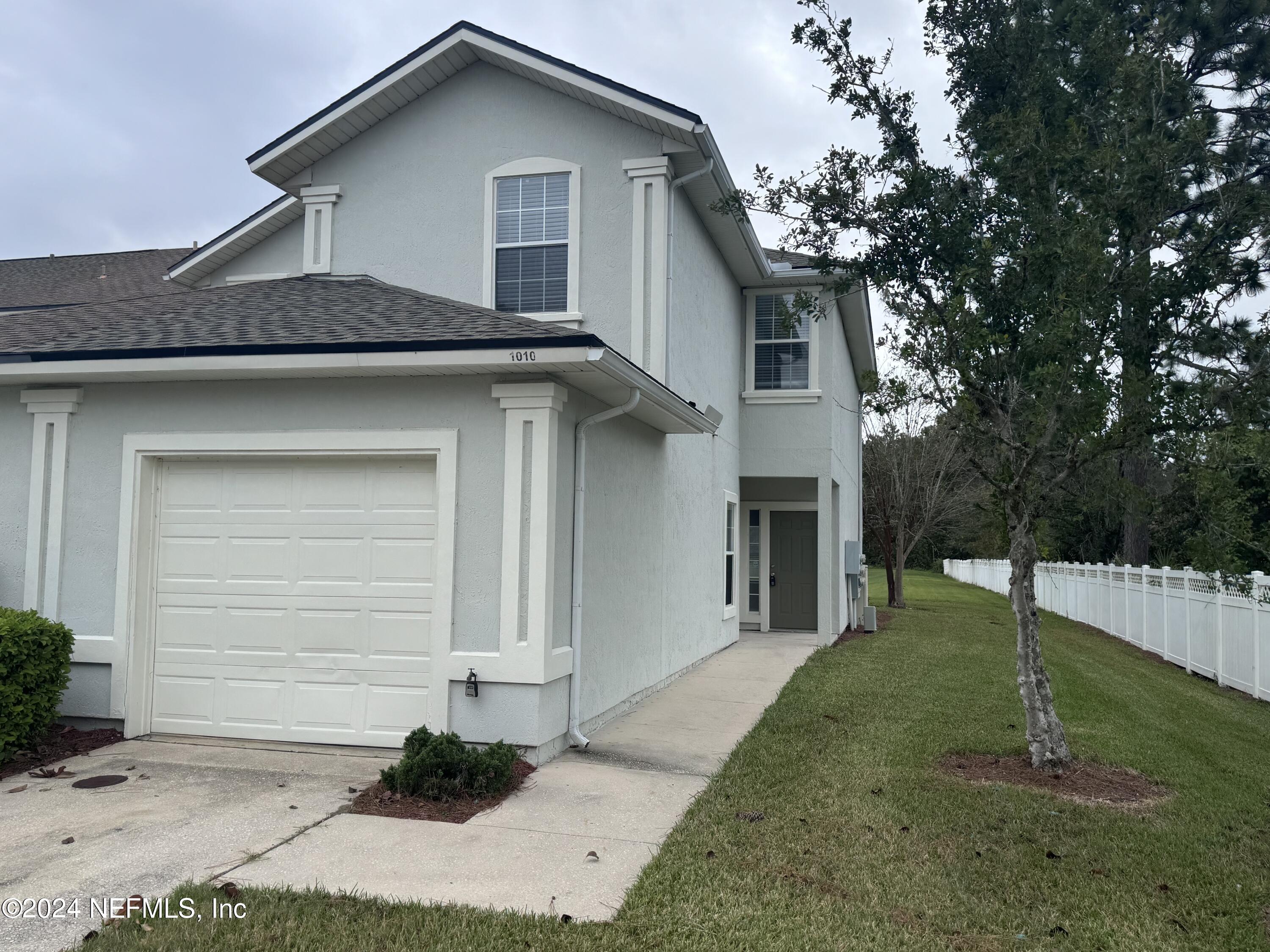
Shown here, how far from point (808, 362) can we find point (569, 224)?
6.58 m

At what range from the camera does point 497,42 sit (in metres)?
10.4

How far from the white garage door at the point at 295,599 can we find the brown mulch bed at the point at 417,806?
1.31 metres

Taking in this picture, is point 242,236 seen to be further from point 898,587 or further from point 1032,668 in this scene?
point 898,587

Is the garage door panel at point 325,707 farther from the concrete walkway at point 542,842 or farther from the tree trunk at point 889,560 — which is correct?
the tree trunk at point 889,560

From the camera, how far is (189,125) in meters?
21.8

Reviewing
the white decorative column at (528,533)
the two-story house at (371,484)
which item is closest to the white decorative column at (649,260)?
the two-story house at (371,484)

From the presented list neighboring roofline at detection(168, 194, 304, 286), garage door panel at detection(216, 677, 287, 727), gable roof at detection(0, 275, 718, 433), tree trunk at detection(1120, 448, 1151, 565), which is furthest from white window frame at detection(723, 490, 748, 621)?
garage door panel at detection(216, 677, 287, 727)

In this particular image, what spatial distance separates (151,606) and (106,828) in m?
2.79

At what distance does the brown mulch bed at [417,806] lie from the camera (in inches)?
230

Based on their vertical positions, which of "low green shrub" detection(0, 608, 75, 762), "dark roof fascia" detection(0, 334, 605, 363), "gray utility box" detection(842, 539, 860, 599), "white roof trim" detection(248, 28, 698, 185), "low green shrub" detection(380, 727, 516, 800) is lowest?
"low green shrub" detection(380, 727, 516, 800)

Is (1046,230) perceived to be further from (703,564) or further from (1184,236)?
(703,564)

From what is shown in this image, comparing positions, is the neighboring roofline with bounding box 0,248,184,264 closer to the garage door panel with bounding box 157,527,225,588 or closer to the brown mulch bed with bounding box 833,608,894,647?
the garage door panel with bounding box 157,527,225,588

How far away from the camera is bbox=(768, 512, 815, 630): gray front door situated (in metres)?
18.1

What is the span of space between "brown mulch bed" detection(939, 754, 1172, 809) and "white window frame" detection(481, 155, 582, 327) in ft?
19.6
